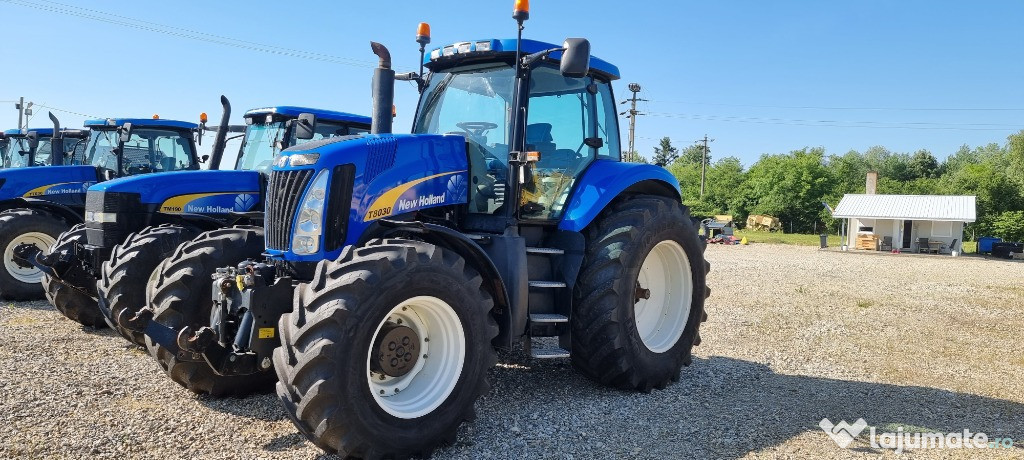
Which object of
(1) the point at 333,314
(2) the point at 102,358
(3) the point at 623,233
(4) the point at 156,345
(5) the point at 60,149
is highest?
(5) the point at 60,149

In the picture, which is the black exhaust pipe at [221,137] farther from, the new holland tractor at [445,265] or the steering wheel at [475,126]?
the steering wheel at [475,126]

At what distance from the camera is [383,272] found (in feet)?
13.0

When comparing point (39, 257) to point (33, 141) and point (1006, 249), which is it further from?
point (1006, 249)

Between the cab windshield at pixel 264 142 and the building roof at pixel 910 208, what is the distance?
115 feet

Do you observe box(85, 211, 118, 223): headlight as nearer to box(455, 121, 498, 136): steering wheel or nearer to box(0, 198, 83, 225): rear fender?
box(0, 198, 83, 225): rear fender

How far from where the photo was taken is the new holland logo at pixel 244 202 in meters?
8.29

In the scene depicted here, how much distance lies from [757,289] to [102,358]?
1156 cm

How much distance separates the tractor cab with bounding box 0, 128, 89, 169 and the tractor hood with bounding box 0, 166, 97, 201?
1662 millimetres

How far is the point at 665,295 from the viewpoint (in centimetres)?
657

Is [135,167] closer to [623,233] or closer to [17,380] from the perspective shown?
[17,380]

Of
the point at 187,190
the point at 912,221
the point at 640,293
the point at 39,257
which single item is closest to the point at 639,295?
the point at 640,293

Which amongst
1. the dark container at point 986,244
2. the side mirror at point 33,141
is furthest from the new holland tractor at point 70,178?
the dark container at point 986,244

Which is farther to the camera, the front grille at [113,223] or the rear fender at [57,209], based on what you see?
the rear fender at [57,209]

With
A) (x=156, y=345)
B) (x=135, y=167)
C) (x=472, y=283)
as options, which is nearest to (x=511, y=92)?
(x=472, y=283)
